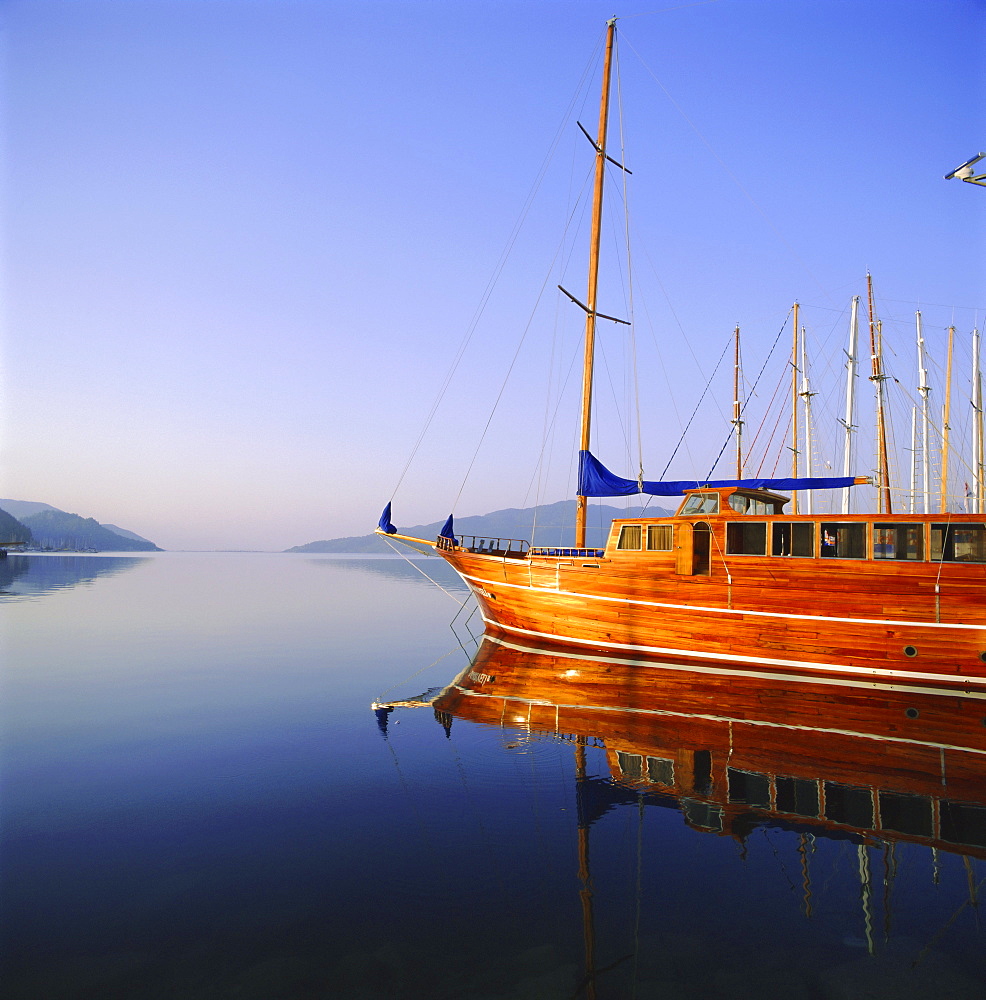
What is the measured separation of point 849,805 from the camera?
8.97 metres

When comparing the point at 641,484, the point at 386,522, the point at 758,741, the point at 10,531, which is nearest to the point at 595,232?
the point at 641,484

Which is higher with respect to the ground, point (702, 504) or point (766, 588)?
point (702, 504)

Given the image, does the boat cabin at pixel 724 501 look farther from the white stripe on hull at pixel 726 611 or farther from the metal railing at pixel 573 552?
the metal railing at pixel 573 552

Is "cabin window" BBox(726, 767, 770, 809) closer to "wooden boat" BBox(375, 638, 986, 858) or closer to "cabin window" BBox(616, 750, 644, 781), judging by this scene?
"wooden boat" BBox(375, 638, 986, 858)

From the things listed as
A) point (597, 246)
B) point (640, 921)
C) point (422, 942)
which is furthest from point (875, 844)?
point (597, 246)

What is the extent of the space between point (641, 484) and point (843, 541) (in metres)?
6.81

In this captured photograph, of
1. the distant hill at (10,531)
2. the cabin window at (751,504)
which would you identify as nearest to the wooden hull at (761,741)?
the cabin window at (751,504)

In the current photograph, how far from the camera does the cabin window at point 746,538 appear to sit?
1805cm

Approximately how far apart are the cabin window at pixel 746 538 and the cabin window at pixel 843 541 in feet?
4.91

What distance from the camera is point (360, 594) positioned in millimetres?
52781

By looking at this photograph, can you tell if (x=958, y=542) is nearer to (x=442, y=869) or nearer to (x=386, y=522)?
(x=442, y=869)

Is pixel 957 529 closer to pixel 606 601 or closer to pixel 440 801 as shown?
pixel 606 601

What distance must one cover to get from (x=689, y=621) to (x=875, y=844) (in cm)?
1095

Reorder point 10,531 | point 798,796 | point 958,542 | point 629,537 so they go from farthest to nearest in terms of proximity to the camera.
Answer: point 10,531, point 629,537, point 958,542, point 798,796
